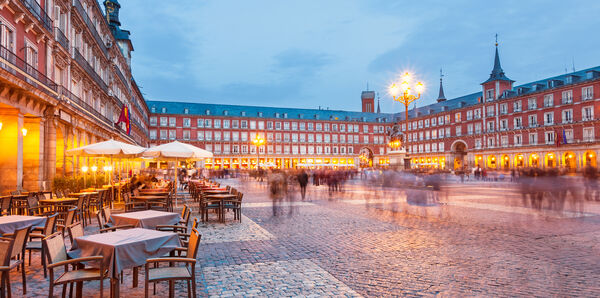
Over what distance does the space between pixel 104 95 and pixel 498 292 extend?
30.6 m

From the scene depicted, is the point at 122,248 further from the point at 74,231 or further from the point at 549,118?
the point at 549,118

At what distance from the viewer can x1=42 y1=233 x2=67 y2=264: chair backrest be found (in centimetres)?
380

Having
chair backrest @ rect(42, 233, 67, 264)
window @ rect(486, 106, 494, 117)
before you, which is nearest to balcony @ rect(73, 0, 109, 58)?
chair backrest @ rect(42, 233, 67, 264)

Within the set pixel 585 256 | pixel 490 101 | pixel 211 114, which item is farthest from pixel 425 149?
pixel 585 256

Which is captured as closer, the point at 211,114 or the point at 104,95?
the point at 104,95

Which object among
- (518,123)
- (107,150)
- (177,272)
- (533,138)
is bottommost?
(177,272)

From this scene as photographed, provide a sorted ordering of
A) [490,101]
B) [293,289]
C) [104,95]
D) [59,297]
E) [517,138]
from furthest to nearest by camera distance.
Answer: [490,101] → [517,138] → [104,95] → [293,289] → [59,297]

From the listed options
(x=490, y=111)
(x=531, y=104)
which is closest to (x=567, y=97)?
(x=531, y=104)

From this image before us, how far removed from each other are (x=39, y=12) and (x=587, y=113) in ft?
171

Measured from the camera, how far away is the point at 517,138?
1996 inches

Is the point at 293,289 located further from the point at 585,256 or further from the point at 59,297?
the point at 585,256

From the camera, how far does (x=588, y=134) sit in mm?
42562

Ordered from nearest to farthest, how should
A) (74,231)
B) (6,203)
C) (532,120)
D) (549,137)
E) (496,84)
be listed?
(74,231), (6,203), (549,137), (532,120), (496,84)

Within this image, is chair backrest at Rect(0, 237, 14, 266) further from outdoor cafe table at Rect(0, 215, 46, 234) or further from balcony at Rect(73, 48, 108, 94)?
balcony at Rect(73, 48, 108, 94)
